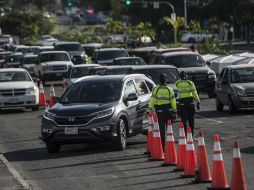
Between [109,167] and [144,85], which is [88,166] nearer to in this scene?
[109,167]

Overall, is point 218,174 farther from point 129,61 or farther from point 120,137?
point 129,61

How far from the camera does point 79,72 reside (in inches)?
1526

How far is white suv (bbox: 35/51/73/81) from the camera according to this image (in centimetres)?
5144

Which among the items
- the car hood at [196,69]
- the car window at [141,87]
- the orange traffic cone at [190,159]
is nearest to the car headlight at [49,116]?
the car window at [141,87]

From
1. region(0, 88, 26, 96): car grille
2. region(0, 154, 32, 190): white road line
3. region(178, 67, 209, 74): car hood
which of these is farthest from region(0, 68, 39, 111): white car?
region(0, 154, 32, 190): white road line

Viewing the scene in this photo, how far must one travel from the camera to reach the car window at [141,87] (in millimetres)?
21794

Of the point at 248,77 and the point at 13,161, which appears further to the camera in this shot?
the point at 248,77

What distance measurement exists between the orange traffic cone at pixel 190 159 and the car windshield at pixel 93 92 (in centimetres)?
538

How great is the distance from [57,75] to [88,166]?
34.3m

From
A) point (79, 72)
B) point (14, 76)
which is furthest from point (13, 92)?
point (79, 72)

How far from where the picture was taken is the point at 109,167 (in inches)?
683

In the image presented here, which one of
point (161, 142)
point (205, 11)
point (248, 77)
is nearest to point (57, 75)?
point (248, 77)

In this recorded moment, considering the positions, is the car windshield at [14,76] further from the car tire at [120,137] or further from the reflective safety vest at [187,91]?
the car tire at [120,137]

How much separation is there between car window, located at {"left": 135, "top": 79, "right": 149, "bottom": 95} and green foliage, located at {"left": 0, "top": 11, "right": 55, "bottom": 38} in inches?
3877
